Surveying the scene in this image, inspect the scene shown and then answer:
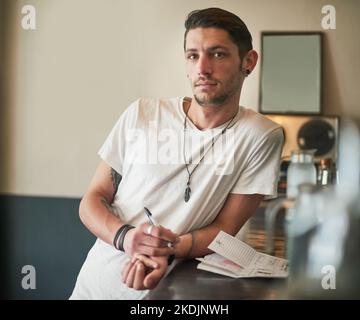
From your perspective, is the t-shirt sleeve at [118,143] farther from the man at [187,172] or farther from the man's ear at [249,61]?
the man's ear at [249,61]

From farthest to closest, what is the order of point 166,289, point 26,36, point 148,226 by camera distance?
1. point 26,36
2. point 148,226
3. point 166,289

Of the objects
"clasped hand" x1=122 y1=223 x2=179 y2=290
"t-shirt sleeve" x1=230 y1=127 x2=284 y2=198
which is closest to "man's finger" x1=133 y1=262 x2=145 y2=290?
"clasped hand" x1=122 y1=223 x2=179 y2=290

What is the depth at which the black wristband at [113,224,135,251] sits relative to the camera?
128 cm

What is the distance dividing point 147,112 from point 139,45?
19 centimetres

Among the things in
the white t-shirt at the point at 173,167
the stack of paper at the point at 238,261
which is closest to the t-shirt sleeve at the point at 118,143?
the white t-shirt at the point at 173,167

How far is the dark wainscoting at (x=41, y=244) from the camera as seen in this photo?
1.37 metres

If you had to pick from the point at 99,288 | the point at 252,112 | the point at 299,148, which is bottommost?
the point at 99,288

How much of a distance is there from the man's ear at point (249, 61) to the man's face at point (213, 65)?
0.05 feet

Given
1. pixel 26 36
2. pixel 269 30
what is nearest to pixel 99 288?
pixel 26 36

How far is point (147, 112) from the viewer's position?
4.36 ft

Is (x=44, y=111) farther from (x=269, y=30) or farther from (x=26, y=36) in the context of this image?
(x=269, y=30)

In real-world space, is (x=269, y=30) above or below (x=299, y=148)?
above

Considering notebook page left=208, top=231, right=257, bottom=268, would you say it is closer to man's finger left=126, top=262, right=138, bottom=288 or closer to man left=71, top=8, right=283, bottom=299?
man left=71, top=8, right=283, bottom=299

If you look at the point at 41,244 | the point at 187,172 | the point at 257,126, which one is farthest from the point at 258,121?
the point at 41,244
